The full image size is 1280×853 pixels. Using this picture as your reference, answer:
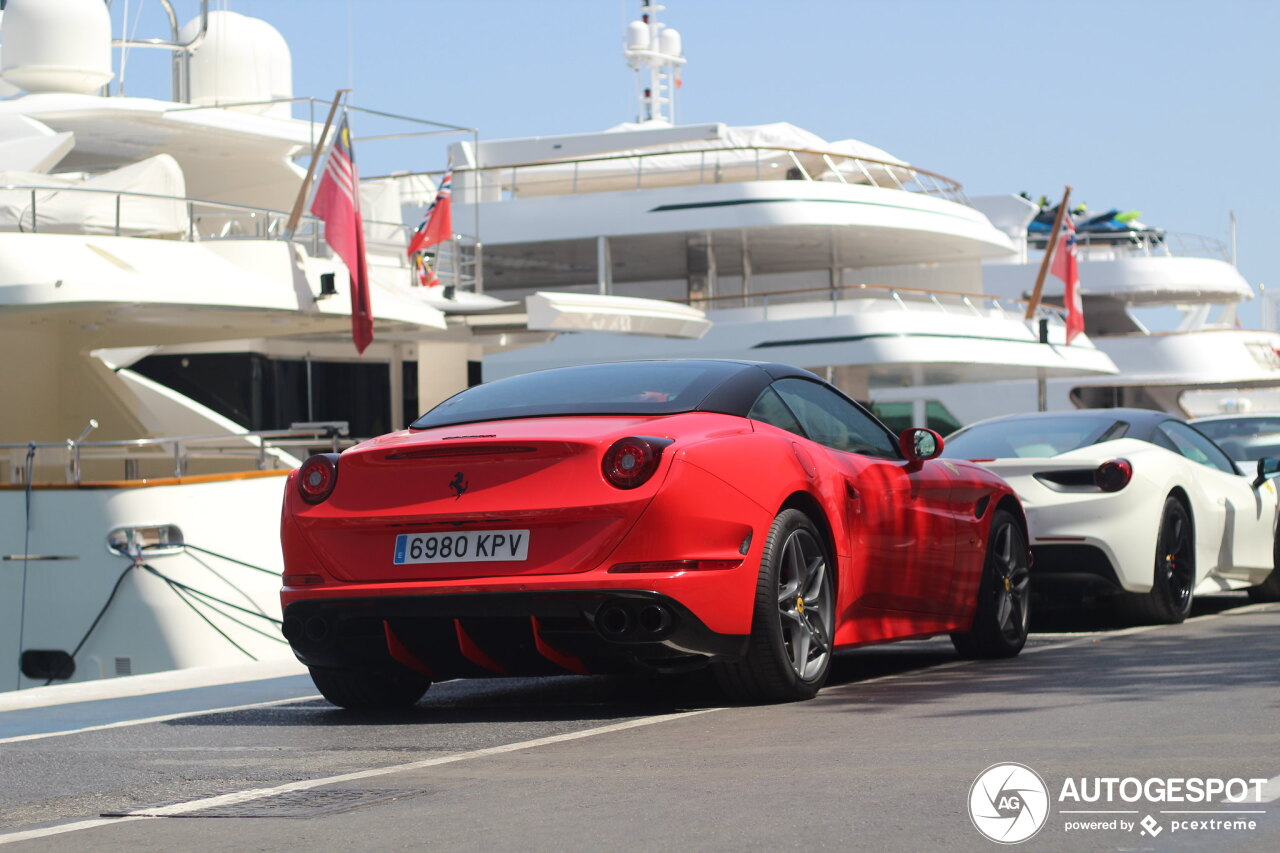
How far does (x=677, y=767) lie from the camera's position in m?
4.77

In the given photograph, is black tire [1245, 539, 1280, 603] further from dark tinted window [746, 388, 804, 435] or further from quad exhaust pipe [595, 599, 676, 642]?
quad exhaust pipe [595, 599, 676, 642]

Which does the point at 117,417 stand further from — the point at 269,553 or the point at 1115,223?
the point at 1115,223

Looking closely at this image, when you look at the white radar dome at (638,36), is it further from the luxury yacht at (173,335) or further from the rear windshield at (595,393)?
the rear windshield at (595,393)

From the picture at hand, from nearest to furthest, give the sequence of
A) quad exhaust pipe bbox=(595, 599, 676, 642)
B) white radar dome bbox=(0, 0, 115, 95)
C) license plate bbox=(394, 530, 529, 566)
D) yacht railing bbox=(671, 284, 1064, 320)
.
A: quad exhaust pipe bbox=(595, 599, 676, 642)
license plate bbox=(394, 530, 529, 566)
white radar dome bbox=(0, 0, 115, 95)
yacht railing bbox=(671, 284, 1064, 320)

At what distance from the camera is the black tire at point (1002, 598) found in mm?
7883

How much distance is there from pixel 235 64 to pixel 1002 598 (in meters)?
19.4

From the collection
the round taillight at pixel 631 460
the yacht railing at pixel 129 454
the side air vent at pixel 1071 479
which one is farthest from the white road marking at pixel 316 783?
the yacht railing at pixel 129 454

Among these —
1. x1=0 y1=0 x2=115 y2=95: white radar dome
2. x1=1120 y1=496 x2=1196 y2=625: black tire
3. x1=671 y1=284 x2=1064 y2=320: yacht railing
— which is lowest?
x1=1120 y1=496 x2=1196 y2=625: black tire

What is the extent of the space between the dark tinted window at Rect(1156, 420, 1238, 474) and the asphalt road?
3290mm

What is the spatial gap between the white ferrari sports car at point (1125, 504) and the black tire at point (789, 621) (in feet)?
10.4

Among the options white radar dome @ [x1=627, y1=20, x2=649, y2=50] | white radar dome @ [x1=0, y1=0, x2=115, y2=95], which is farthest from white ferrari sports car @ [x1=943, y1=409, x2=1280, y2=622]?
white radar dome @ [x1=627, y1=20, x2=649, y2=50]

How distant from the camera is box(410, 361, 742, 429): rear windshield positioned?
6352mm

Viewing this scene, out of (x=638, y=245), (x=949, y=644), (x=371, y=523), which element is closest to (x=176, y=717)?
(x=371, y=523)

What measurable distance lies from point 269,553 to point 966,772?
10.9 meters
